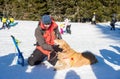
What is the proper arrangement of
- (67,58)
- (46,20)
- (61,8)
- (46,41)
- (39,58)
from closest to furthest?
(46,20), (67,58), (46,41), (39,58), (61,8)

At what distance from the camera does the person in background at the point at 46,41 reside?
8.80m

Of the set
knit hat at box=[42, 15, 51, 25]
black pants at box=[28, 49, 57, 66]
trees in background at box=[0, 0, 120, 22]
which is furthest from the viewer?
trees in background at box=[0, 0, 120, 22]

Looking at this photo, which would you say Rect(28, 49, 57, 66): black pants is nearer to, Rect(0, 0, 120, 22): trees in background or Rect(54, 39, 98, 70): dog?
Rect(54, 39, 98, 70): dog

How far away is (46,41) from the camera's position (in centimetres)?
902

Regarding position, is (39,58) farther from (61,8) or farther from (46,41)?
(61,8)

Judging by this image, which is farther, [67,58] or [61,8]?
[61,8]

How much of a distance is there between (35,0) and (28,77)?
34.6 meters

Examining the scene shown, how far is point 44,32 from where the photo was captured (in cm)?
903

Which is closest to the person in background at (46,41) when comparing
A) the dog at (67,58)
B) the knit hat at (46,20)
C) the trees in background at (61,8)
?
the knit hat at (46,20)

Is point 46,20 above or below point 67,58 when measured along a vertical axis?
above

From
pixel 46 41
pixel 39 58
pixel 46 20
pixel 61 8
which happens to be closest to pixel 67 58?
pixel 46 41

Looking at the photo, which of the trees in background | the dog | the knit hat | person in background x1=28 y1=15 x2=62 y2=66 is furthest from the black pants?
the trees in background

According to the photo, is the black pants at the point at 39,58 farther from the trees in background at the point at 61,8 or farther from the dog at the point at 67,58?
the trees in background at the point at 61,8

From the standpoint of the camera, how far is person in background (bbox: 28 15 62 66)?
28.9 ft
